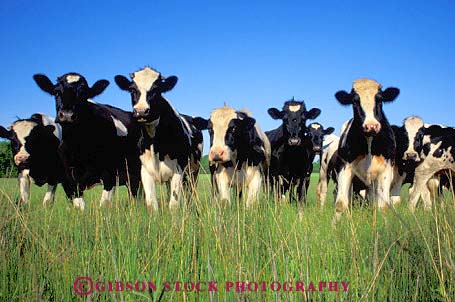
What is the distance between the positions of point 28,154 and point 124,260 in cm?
783

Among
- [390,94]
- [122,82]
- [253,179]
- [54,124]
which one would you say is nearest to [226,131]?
[253,179]

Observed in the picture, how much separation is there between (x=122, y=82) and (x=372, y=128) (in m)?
4.72

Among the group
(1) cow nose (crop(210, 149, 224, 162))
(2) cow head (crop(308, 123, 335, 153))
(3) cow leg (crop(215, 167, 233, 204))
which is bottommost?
(3) cow leg (crop(215, 167, 233, 204))

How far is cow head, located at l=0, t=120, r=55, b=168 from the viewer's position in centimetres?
1034

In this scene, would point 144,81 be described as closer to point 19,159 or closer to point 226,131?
point 226,131

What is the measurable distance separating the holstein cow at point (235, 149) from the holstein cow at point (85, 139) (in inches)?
69.9

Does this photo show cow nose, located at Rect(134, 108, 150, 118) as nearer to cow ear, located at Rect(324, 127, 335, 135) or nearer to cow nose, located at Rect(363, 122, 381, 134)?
cow nose, located at Rect(363, 122, 381, 134)

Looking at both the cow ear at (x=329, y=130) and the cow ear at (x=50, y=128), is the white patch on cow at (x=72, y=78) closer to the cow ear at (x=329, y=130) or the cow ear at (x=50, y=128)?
the cow ear at (x=50, y=128)

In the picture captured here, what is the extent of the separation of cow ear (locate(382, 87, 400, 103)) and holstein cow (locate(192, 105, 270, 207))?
264 cm

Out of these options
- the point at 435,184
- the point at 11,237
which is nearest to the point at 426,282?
the point at 11,237

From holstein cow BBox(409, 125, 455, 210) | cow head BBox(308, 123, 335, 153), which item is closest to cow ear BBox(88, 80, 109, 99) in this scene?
cow head BBox(308, 123, 335, 153)

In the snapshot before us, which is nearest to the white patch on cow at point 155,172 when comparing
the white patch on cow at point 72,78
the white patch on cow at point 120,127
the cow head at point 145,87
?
the cow head at point 145,87

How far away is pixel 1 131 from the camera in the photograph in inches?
425

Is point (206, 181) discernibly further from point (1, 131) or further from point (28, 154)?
point (1, 131)
